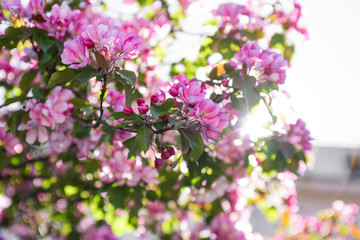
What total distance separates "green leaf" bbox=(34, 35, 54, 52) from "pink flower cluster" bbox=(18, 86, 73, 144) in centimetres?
15

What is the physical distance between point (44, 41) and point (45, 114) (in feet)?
0.91

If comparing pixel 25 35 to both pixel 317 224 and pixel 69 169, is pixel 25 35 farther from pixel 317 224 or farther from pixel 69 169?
pixel 317 224

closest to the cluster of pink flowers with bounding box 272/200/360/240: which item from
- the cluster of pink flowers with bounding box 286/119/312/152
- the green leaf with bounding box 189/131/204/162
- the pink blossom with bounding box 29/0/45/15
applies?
the cluster of pink flowers with bounding box 286/119/312/152

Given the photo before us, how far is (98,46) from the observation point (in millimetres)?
1025

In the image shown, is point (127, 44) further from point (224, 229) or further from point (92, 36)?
point (224, 229)

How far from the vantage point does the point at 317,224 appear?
3.12 m

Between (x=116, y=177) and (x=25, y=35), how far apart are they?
73 cm

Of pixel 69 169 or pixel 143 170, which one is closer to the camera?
pixel 143 170

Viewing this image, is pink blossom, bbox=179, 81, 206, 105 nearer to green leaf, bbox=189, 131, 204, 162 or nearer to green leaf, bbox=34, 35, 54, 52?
green leaf, bbox=189, 131, 204, 162

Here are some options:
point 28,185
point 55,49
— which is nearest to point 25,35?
point 55,49

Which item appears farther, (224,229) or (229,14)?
(224,229)

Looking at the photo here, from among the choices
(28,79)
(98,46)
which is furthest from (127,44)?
(28,79)

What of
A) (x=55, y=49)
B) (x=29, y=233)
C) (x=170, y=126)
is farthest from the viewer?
(x=29, y=233)

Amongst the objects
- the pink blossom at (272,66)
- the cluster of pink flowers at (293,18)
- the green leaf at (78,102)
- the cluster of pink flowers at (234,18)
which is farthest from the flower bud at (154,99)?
the cluster of pink flowers at (293,18)
